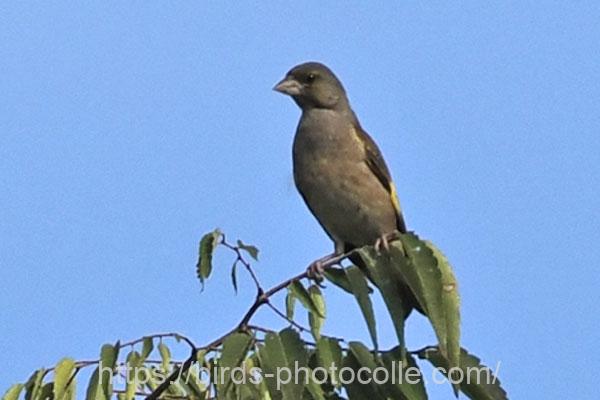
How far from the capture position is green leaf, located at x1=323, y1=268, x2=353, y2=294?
430cm

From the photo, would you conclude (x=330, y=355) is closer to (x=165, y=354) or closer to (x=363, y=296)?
(x=363, y=296)

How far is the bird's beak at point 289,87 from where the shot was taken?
7302 mm

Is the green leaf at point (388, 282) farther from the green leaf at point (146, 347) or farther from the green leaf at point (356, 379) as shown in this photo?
the green leaf at point (146, 347)

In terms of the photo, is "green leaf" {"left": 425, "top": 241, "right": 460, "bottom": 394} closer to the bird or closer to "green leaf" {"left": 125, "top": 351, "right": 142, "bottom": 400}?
"green leaf" {"left": 125, "top": 351, "right": 142, "bottom": 400}

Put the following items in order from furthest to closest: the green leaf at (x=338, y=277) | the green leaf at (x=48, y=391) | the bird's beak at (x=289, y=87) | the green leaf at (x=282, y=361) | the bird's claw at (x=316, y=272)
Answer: the bird's beak at (x=289, y=87)
the bird's claw at (x=316, y=272)
the green leaf at (x=338, y=277)
the green leaf at (x=48, y=391)
the green leaf at (x=282, y=361)

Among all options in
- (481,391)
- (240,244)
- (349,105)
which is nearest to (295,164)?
(349,105)


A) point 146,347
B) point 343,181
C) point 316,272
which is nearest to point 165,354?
point 146,347

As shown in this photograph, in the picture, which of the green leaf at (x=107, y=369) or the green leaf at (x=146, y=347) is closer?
the green leaf at (x=107, y=369)

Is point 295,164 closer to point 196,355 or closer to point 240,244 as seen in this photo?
point 240,244

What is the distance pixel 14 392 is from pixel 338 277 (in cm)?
120

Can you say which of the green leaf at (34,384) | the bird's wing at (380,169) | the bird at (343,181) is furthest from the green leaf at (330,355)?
the bird's wing at (380,169)

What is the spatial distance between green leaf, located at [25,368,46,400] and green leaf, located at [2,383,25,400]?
2 cm

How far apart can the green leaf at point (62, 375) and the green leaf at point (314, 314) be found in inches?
32.4

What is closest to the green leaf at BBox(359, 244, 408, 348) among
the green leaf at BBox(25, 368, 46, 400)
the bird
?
the green leaf at BBox(25, 368, 46, 400)
